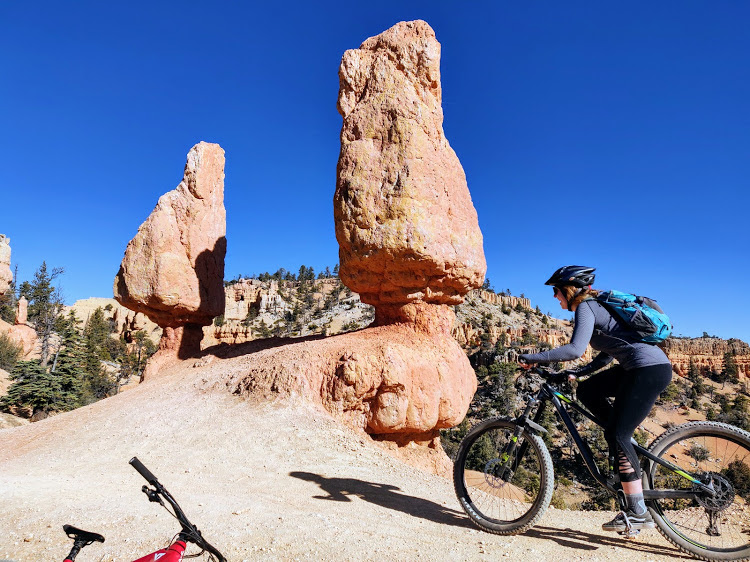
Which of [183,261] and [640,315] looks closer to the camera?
[640,315]

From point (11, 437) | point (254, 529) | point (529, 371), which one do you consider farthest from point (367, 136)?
point (11, 437)

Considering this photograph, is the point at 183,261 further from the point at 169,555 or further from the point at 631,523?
the point at 631,523

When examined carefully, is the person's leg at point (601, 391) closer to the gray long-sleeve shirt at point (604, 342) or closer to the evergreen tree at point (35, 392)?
the gray long-sleeve shirt at point (604, 342)

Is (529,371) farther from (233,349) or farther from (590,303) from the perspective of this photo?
(233,349)

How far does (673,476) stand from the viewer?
3541mm

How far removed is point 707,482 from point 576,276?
5.92 ft

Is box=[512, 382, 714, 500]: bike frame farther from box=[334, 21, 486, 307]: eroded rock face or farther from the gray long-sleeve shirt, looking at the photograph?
box=[334, 21, 486, 307]: eroded rock face

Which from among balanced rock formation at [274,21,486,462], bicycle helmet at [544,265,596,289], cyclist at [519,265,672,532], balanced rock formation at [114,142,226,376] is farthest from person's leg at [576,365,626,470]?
balanced rock formation at [114,142,226,376]

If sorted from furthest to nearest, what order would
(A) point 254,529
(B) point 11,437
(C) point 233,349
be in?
(C) point 233,349 < (B) point 11,437 < (A) point 254,529

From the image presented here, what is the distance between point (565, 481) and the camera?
77.7 ft

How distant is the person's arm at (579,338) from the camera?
138 inches

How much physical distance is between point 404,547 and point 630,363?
2261 mm

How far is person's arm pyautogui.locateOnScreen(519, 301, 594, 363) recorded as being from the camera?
350 cm

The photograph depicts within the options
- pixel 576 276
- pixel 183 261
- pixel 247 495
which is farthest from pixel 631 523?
pixel 183 261
